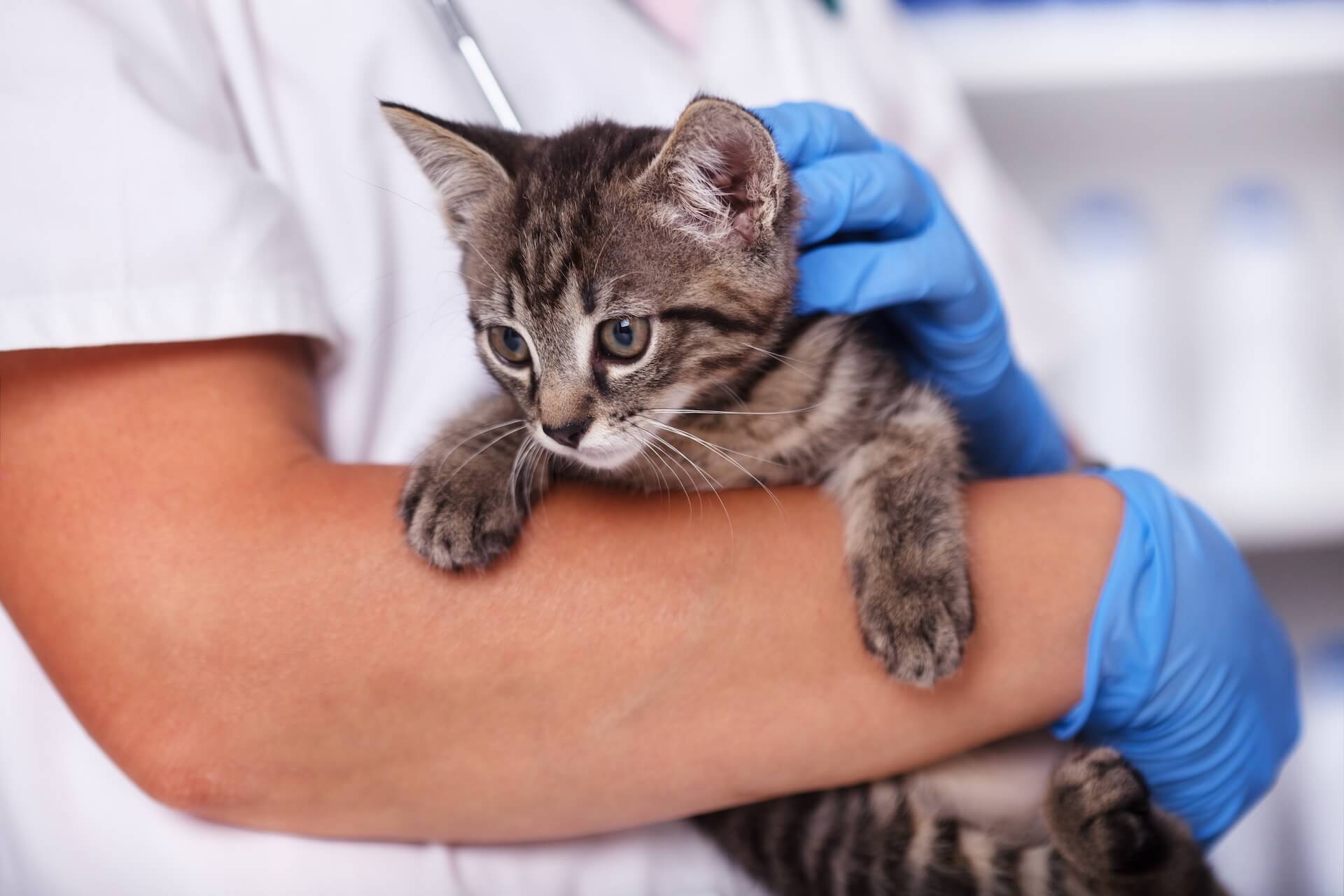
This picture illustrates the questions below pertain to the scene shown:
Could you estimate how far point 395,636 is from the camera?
923mm

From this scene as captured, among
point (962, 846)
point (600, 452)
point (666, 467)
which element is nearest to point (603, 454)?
point (600, 452)

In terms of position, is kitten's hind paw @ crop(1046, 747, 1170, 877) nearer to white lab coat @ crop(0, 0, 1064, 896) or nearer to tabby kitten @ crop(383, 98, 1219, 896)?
tabby kitten @ crop(383, 98, 1219, 896)

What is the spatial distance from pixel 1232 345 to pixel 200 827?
7.37 feet

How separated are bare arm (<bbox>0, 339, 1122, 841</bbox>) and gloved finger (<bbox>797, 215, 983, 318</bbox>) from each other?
0.90ft

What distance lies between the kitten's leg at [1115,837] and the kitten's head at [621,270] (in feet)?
1.97

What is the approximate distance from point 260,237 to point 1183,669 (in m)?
1.16

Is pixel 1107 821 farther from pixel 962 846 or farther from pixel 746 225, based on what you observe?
pixel 746 225

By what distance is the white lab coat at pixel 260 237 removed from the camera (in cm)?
91

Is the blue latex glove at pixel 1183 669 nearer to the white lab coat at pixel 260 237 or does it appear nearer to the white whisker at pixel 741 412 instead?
the white whisker at pixel 741 412

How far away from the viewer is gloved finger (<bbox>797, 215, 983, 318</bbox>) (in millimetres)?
1121

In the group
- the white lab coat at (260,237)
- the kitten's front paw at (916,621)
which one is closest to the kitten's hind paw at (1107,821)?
the kitten's front paw at (916,621)

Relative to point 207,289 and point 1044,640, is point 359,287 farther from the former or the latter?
point 1044,640

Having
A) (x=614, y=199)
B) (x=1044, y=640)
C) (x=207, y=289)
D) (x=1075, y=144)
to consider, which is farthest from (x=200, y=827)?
(x=1075, y=144)

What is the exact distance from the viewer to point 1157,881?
1.04m
